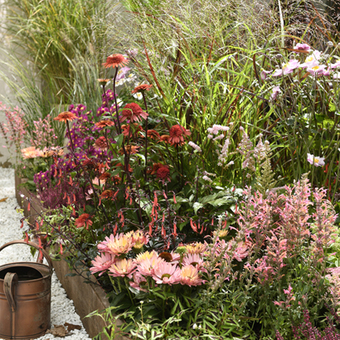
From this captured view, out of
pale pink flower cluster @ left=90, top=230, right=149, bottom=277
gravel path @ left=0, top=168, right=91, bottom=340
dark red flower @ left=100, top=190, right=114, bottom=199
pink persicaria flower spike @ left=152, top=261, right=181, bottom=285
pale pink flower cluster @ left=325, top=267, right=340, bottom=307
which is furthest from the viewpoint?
gravel path @ left=0, top=168, right=91, bottom=340

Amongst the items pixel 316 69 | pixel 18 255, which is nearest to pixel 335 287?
pixel 316 69

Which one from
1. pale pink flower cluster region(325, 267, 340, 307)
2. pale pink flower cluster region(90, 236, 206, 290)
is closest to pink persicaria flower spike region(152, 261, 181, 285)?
pale pink flower cluster region(90, 236, 206, 290)

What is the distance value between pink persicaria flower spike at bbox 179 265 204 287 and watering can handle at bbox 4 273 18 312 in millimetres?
813

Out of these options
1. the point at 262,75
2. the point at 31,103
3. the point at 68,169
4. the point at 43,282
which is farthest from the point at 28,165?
the point at 262,75

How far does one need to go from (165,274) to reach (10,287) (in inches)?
31.3

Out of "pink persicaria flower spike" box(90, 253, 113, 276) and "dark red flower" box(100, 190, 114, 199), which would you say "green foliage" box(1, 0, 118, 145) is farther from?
"pink persicaria flower spike" box(90, 253, 113, 276)

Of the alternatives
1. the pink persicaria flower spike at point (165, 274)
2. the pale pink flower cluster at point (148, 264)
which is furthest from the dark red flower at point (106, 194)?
the pink persicaria flower spike at point (165, 274)

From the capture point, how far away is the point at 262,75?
6.95 feet

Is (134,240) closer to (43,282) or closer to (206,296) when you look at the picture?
(206,296)

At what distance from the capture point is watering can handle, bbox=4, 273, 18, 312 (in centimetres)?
172

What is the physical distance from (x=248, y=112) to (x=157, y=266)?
46.7 inches

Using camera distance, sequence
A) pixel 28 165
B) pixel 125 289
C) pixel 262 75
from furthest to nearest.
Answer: pixel 28 165
pixel 262 75
pixel 125 289

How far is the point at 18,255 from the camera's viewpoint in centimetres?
278

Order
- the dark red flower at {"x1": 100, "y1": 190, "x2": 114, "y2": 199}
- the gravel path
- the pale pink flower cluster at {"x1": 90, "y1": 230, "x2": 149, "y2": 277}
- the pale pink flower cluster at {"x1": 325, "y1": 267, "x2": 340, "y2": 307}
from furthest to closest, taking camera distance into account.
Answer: the gravel path, the dark red flower at {"x1": 100, "y1": 190, "x2": 114, "y2": 199}, the pale pink flower cluster at {"x1": 90, "y1": 230, "x2": 149, "y2": 277}, the pale pink flower cluster at {"x1": 325, "y1": 267, "x2": 340, "y2": 307}
